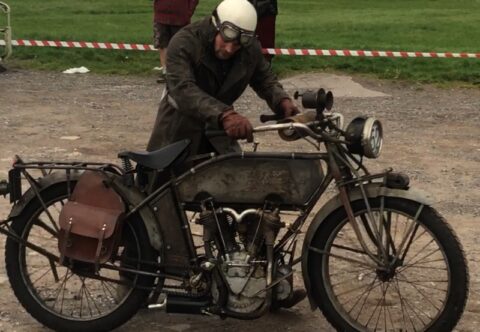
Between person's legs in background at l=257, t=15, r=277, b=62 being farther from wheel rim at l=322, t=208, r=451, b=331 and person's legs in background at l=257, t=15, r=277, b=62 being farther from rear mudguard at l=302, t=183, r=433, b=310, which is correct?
rear mudguard at l=302, t=183, r=433, b=310

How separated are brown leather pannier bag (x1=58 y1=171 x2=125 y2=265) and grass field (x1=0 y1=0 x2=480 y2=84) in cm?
A: 942

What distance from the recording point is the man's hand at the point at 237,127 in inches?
169

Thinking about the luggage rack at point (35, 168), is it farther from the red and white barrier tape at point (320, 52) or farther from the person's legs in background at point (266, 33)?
the red and white barrier tape at point (320, 52)

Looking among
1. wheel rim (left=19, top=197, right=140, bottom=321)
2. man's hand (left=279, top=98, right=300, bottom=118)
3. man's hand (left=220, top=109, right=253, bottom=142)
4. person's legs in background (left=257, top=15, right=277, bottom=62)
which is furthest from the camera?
person's legs in background (left=257, top=15, right=277, bottom=62)

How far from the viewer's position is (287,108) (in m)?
4.96

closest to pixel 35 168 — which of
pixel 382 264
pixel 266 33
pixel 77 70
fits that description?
pixel 382 264

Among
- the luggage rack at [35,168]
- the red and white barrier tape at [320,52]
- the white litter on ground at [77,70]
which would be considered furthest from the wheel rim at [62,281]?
the white litter on ground at [77,70]

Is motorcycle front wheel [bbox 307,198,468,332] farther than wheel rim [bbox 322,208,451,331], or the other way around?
wheel rim [bbox 322,208,451,331]

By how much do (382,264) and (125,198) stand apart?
131 centimetres

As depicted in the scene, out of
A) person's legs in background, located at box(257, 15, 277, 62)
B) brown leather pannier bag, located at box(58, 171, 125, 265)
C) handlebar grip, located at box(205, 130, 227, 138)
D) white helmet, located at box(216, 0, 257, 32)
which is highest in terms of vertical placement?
white helmet, located at box(216, 0, 257, 32)

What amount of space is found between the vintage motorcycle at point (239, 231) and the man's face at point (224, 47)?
431mm

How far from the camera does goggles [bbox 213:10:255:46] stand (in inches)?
176

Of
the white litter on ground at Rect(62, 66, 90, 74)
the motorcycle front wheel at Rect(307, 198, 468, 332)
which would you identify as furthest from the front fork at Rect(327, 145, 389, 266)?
the white litter on ground at Rect(62, 66, 90, 74)

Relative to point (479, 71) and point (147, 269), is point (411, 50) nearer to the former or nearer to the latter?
point (479, 71)
